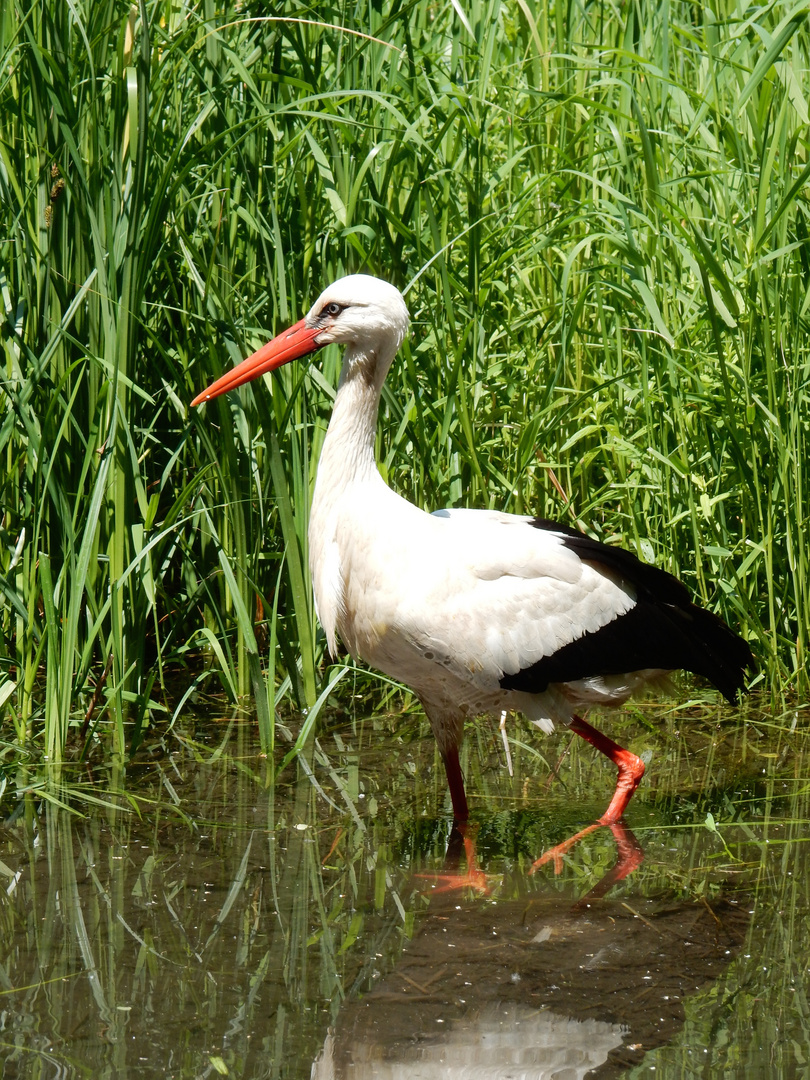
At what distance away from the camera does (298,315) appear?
4.40 meters

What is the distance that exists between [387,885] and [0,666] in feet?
4.86

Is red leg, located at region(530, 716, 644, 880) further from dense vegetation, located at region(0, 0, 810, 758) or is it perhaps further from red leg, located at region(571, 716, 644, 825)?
dense vegetation, located at region(0, 0, 810, 758)

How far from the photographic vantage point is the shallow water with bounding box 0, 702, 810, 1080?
2658mm

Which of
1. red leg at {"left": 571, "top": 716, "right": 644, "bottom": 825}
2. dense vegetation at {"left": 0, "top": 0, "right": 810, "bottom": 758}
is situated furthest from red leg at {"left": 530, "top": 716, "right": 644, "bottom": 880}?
dense vegetation at {"left": 0, "top": 0, "right": 810, "bottom": 758}

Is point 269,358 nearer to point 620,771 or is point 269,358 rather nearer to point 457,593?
point 457,593

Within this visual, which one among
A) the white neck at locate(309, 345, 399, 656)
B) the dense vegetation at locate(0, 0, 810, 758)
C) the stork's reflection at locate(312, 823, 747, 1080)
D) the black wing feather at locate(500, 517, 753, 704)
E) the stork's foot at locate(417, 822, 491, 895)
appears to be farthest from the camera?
the dense vegetation at locate(0, 0, 810, 758)

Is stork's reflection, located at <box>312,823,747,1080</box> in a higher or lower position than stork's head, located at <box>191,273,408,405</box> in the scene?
lower

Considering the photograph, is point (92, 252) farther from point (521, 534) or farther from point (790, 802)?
point (790, 802)

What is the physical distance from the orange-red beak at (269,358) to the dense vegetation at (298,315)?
0.23 metres

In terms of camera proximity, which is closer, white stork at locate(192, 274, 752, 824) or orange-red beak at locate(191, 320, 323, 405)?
white stork at locate(192, 274, 752, 824)

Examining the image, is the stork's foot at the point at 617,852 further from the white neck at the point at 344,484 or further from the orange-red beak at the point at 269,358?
the orange-red beak at the point at 269,358

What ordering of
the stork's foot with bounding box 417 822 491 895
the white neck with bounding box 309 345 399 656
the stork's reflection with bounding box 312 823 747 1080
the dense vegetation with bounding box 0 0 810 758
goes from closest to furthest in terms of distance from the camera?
the stork's reflection with bounding box 312 823 747 1080, the stork's foot with bounding box 417 822 491 895, the white neck with bounding box 309 345 399 656, the dense vegetation with bounding box 0 0 810 758

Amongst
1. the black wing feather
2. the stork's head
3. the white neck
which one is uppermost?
the stork's head

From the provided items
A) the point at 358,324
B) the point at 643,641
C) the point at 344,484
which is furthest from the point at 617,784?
the point at 358,324
